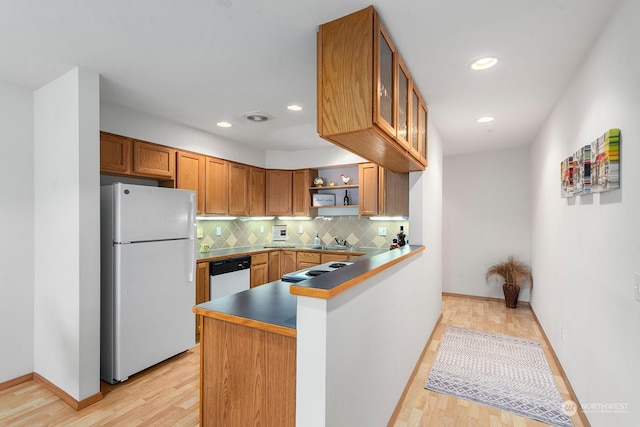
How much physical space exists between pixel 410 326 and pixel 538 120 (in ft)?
8.51

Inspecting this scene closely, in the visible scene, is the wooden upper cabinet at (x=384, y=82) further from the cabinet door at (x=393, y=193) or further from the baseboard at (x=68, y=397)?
the baseboard at (x=68, y=397)

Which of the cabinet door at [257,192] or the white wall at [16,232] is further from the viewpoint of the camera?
the cabinet door at [257,192]

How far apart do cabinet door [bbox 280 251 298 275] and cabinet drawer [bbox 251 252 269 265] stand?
1.07ft

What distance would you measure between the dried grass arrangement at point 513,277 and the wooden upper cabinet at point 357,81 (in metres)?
3.85

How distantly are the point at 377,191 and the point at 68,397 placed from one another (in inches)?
149

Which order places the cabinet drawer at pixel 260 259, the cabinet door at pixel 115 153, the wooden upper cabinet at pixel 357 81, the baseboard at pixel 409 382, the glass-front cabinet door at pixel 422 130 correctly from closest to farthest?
the wooden upper cabinet at pixel 357 81, the baseboard at pixel 409 382, the glass-front cabinet door at pixel 422 130, the cabinet door at pixel 115 153, the cabinet drawer at pixel 260 259

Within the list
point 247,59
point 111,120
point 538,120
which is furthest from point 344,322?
point 538,120

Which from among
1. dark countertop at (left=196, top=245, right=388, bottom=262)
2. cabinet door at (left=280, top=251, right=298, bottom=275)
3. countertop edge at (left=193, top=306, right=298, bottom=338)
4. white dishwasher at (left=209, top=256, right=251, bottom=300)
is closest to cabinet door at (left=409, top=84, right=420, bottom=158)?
countertop edge at (left=193, top=306, right=298, bottom=338)

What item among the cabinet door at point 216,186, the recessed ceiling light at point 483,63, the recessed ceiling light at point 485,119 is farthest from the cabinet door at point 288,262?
the recessed ceiling light at point 483,63

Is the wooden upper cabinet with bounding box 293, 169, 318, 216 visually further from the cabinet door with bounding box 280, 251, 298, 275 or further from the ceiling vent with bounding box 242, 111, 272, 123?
the ceiling vent with bounding box 242, 111, 272, 123

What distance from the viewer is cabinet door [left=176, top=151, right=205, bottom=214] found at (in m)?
3.57

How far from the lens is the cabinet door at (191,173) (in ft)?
11.7

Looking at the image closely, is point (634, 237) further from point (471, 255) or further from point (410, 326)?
point (471, 255)

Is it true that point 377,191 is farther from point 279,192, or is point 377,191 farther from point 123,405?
point 123,405
